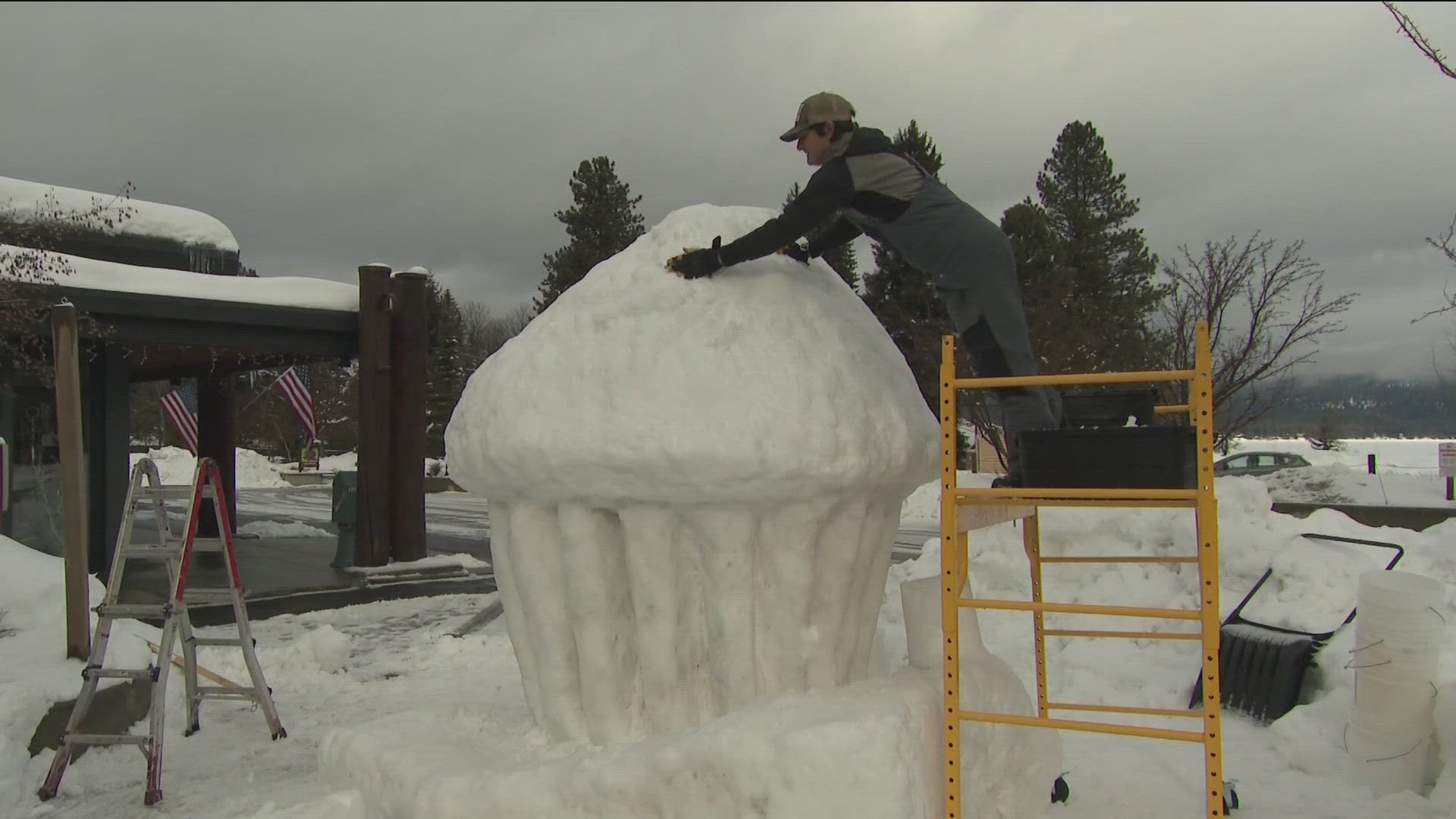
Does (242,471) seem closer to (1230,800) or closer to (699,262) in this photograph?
(699,262)

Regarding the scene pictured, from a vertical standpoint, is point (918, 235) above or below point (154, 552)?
above

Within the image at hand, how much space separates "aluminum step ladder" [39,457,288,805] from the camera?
405 centimetres

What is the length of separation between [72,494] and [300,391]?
10122 mm

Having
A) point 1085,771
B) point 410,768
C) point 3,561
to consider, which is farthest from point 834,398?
point 3,561

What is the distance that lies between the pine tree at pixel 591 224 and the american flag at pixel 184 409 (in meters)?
11.0

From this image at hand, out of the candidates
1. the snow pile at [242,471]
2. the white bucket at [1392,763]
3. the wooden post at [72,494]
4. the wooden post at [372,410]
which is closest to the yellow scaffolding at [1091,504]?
the white bucket at [1392,763]

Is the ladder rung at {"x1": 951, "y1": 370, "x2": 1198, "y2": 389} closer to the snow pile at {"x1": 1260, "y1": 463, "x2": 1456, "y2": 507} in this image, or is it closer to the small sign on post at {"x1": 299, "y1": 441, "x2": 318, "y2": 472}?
the snow pile at {"x1": 1260, "y1": 463, "x2": 1456, "y2": 507}

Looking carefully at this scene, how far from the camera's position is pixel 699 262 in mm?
3051

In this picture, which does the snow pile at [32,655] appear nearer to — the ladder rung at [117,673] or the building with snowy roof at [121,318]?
the ladder rung at [117,673]

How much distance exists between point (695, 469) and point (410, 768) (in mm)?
1416

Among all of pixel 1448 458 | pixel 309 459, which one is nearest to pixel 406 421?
pixel 1448 458

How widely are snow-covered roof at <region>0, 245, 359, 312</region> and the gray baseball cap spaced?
289 inches

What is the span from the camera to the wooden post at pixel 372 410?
35.7 feet

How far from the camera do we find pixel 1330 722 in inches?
177
